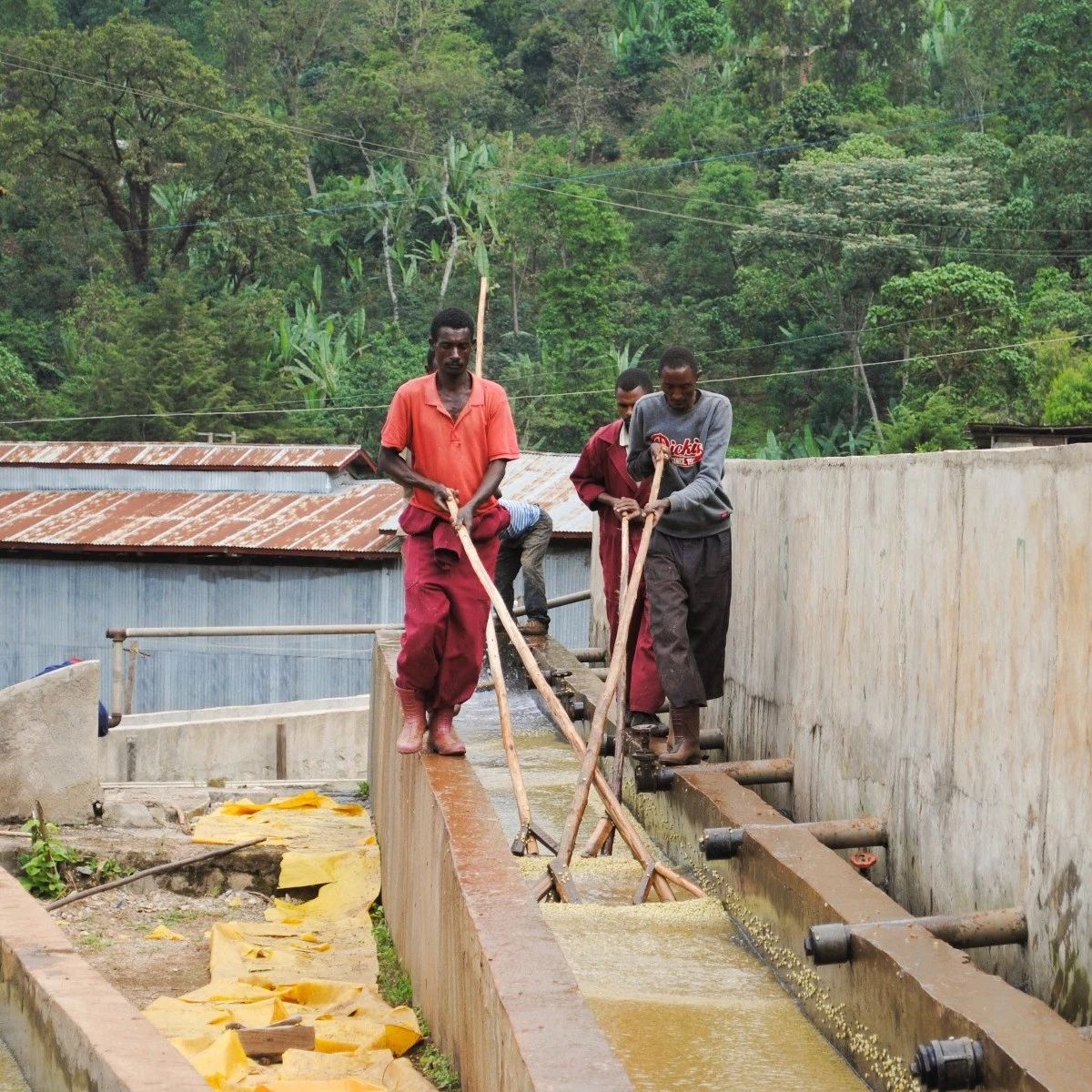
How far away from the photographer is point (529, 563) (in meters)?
10.3

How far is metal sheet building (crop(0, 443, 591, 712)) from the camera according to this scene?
19734mm

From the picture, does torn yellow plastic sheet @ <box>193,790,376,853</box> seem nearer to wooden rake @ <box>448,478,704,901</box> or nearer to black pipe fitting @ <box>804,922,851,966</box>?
wooden rake @ <box>448,478,704,901</box>

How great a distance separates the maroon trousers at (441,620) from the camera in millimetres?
5531

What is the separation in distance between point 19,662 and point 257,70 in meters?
35.3

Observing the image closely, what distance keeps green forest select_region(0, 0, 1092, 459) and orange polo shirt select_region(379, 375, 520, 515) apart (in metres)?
26.1

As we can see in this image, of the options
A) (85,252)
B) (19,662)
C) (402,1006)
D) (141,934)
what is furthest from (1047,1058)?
(85,252)

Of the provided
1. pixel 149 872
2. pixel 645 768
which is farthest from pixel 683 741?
pixel 149 872

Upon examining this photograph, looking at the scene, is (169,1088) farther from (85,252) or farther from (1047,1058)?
(85,252)

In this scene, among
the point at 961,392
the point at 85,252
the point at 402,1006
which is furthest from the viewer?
the point at 85,252

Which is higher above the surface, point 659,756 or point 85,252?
point 85,252

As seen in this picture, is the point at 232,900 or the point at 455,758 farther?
the point at 232,900

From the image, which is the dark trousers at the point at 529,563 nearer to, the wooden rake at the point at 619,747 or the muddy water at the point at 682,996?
the wooden rake at the point at 619,747

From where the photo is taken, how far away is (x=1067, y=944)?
348 centimetres

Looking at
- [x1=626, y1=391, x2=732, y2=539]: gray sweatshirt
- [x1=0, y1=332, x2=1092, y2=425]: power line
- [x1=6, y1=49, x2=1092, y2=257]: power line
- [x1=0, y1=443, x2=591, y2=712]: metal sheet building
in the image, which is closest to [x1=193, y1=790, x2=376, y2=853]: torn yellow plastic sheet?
[x1=626, y1=391, x2=732, y2=539]: gray sweatshirt
